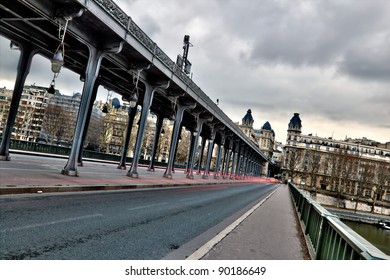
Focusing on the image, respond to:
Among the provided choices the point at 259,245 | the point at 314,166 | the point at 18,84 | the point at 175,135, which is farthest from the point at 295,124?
the point at 259,245

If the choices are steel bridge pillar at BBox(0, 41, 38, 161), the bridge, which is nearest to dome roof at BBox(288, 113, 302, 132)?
the bridge

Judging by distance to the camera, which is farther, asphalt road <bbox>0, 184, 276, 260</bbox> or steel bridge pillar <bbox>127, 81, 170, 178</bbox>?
steel bridge pillar <bbox>127, 81, 170, 178</bbox>

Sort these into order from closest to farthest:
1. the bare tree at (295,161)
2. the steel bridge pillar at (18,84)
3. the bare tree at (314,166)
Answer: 1. the steel bridge pillar at (18,84)
2. the bare tree at (314,166)
3. the bare tree at (295,161)

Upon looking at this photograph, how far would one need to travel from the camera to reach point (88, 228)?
241 inches

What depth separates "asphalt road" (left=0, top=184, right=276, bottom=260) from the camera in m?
4.56

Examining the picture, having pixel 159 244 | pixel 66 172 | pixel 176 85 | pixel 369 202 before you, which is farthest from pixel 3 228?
pixel 369 202

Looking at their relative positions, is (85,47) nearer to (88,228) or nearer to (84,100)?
(84,100)

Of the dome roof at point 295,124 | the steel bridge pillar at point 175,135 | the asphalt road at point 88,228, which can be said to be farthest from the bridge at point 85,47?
the dome roof at point 295,124

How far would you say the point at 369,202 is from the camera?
230 ft

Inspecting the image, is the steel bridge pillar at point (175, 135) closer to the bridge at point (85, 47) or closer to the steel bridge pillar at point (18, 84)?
the bridge at point (85, 47)

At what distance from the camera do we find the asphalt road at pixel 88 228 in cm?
456

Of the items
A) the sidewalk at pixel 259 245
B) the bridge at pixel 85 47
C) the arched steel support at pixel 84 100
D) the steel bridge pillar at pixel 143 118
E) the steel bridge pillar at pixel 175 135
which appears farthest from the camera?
the steel bridge pillar at pixel 175 135

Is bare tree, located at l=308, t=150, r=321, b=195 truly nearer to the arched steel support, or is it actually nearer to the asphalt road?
the arched steel support

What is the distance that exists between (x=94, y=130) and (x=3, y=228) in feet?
372
